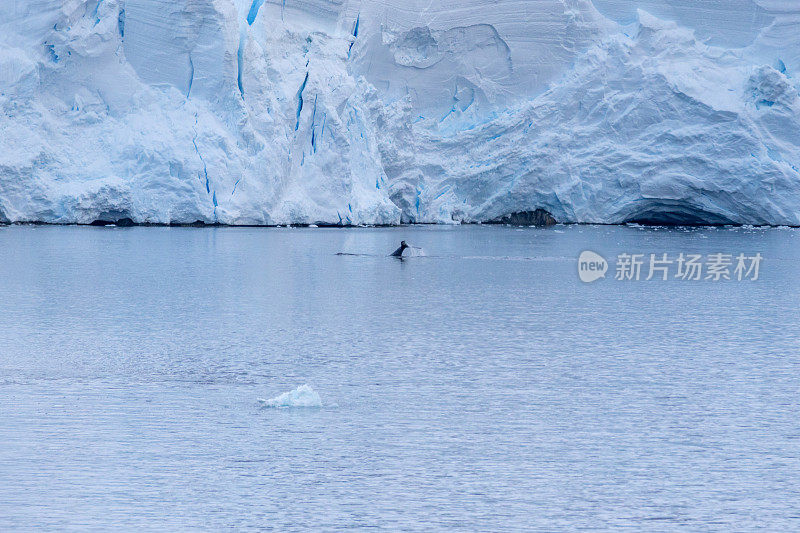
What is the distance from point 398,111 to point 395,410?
2324 centimetres

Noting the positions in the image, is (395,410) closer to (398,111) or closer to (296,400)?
(296,400)

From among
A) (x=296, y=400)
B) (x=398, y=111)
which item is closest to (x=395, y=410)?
(x=296, y=400)

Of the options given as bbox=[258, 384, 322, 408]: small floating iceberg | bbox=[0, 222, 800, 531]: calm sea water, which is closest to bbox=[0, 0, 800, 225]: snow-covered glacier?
bbox=[0, 222, 800, 531]: calm sea water

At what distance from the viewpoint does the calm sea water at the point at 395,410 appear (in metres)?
3.83

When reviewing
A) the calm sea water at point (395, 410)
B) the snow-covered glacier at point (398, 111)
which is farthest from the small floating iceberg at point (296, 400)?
the snow-covered glacier at point (398, 111)

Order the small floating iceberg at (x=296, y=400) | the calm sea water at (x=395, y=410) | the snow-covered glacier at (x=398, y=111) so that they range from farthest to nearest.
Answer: the snow-covered glacier at (x=398, y=111), the small floating iceberg at (x=296, y=400), the calm sea water at (x=395, y=410)

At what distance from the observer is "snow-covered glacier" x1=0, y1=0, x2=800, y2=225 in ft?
77.6

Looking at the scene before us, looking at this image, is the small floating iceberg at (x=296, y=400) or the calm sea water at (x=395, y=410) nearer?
the calm sea water at (x=395, y=410)

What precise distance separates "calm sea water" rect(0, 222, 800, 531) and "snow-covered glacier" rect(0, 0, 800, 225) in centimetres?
1244

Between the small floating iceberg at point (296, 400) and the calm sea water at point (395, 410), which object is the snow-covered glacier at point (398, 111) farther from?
the small floating iceberg at point (296, 400)

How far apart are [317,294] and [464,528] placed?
311 inches

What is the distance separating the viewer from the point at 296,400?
545cm

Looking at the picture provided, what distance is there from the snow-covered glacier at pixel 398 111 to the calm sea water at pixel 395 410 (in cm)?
1244

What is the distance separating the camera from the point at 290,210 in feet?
84.0
